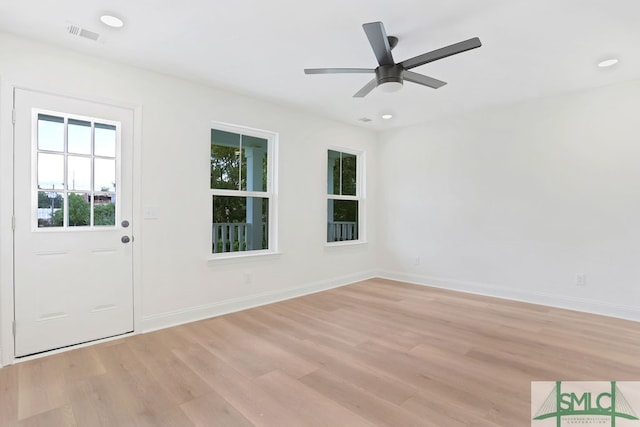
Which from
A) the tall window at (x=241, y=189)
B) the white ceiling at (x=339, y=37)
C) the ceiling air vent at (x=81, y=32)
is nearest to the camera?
the white ceiling at (x=339, y=37)

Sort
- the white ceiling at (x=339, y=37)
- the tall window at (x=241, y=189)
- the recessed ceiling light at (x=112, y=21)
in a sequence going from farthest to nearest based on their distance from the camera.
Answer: the tall window at (x=241, y=189) → the recessed ceiling light at (x=112, y=21) → the white ceiling at (x=339, y=37)

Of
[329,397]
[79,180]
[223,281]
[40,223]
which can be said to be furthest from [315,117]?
[329,397]

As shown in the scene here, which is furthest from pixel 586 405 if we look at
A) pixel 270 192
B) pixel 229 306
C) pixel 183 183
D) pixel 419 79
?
pixel 183 183

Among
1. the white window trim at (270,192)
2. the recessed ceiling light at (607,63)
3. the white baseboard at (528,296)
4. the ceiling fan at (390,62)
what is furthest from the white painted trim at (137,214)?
the recessed ceiling light at (607,63)

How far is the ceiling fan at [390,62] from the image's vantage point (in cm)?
224

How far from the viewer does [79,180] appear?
296 centimetres

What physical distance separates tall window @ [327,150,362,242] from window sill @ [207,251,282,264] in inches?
51.1

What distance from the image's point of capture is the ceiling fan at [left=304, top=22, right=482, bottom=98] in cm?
224

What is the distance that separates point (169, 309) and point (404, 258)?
3691 millimetres

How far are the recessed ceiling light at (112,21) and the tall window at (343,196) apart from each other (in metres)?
3.28

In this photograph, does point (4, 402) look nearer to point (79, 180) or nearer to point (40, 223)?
point (40, 223)

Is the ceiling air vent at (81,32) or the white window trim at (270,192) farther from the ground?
the ceiling air vent at (81,32)

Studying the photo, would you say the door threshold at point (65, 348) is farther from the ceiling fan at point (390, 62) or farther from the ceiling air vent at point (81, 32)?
the ceiling fan at point (390, 62)

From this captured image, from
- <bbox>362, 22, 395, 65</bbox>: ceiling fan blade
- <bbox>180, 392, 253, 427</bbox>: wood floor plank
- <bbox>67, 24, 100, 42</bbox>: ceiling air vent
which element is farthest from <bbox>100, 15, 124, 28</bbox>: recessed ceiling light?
<bbox>180, 392, 253, 427</bbox>: wood floor plank
